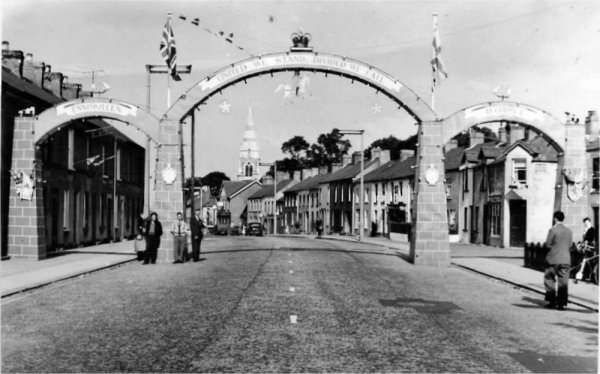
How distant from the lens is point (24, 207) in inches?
1003

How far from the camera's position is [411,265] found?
83.0 ft

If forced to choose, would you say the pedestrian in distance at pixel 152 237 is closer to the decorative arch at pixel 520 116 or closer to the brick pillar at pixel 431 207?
the brick pillar at pixel 431 207

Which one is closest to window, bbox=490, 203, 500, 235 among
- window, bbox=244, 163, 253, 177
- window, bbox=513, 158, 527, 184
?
window, bbox=513, 158, 527, 184

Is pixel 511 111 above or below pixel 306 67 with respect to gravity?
below

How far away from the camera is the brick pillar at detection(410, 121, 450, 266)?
1002 inches

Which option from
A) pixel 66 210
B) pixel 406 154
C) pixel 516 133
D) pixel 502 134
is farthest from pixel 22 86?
pixel 406 154

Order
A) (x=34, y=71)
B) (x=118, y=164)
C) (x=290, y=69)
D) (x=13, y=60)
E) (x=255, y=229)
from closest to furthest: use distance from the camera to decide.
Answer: (x=290, y=69) < (x=13, y=60) < (x=34, y=71) < (x=118, y=164) < (x=255, y=229)

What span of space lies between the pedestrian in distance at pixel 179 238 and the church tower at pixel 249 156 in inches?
5433

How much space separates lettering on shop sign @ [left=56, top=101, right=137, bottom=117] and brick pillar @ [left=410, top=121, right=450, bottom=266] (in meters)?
10.5

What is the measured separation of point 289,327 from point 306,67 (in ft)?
52.1

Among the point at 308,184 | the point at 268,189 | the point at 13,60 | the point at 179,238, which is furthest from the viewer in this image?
the point at 268,189

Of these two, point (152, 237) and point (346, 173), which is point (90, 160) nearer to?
point (152, 237)

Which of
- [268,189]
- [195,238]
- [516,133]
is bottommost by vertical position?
[195,238]

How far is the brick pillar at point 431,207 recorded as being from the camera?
1002 inches
